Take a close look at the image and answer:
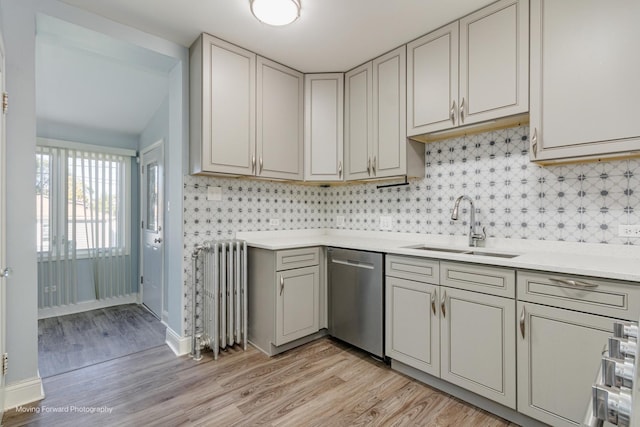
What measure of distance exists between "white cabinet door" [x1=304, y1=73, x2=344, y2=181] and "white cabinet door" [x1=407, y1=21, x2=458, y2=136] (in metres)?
0.77

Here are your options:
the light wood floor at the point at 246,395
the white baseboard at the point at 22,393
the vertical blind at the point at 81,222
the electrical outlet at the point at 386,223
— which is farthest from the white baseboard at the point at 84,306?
the electrical outlet at the point at 386,223

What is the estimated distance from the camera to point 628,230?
175 centimetres

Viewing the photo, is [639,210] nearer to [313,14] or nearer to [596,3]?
[596,3]

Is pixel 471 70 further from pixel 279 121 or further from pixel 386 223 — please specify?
pixel 279 121

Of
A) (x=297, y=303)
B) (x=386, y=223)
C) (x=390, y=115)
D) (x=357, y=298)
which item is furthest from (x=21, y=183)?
(x=386, y=223)

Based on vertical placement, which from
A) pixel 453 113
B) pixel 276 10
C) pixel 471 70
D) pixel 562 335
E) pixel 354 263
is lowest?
pixel 562 335

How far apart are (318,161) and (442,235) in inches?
52.2

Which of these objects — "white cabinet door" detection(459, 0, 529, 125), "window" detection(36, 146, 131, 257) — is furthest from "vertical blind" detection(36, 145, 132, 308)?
"white cabinet door" detection(459, 0, 529, 125)

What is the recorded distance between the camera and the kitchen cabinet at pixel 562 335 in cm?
138

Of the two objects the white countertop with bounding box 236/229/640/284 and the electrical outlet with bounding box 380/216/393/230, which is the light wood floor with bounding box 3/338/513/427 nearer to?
the white countertop with bounding box 236/229/640/284

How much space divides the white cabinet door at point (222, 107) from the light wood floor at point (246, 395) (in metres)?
1.53

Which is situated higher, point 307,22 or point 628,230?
point 307,22

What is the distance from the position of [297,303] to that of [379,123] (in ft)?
5.57

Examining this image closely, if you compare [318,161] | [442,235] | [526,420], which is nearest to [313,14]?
[318,161]
